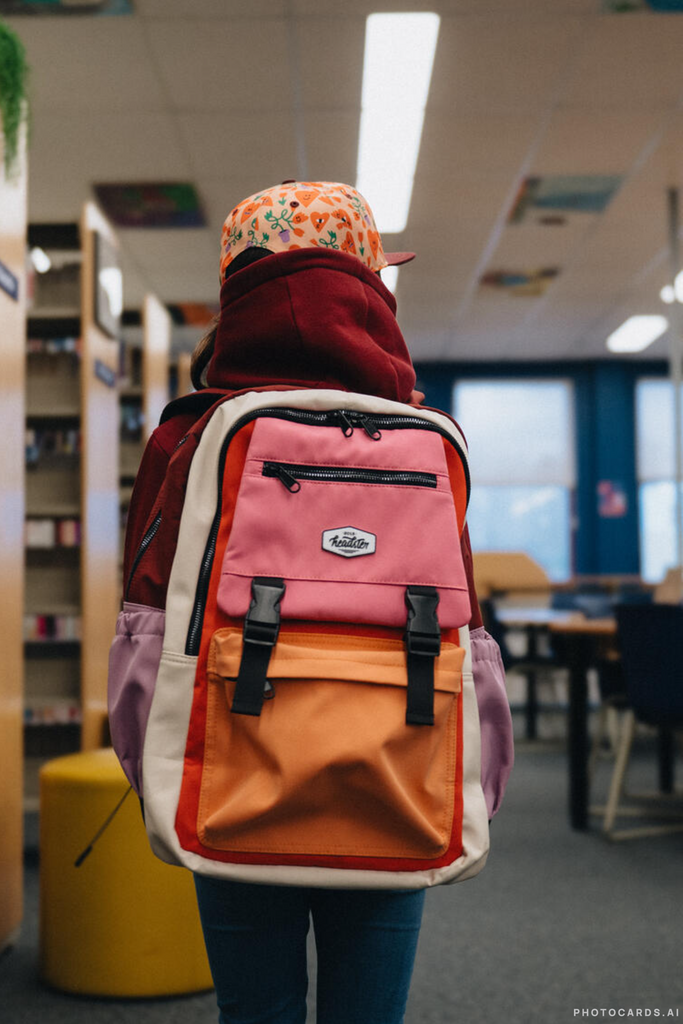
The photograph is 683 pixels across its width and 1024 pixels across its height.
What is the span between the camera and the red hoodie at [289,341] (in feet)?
2.92

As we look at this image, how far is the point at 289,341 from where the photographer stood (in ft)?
2.94

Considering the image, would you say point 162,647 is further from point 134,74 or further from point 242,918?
point 134,74

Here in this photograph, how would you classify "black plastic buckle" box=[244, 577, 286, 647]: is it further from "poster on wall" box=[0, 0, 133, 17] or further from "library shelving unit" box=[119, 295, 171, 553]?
"library shelving unit" box=[119, 295, 171, 553]

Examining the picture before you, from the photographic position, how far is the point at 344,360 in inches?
35.6

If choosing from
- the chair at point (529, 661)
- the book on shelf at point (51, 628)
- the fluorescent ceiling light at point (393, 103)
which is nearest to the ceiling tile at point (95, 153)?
the fluorescent ceiling light at point (393, 103)

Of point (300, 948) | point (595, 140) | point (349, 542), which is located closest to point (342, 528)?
point (349, 542)

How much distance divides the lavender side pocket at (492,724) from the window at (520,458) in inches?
333

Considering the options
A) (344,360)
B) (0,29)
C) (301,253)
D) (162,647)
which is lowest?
(162,647)

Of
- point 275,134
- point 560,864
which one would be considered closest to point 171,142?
point 275,134

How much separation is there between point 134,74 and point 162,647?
12.3 feet

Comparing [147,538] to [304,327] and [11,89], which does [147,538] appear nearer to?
[304,327]

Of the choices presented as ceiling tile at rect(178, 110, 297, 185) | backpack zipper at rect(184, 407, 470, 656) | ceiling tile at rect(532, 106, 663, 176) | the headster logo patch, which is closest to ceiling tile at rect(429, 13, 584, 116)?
ceiling tile at rect(532, 106, 663, 176)

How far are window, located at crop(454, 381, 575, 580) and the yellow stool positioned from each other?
755 cm

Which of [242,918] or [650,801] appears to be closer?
[242,918]
